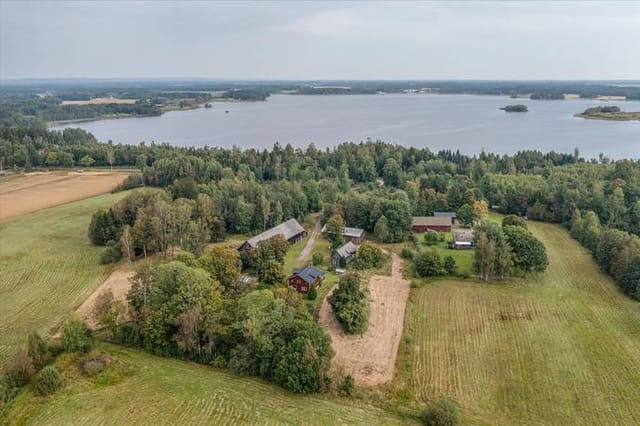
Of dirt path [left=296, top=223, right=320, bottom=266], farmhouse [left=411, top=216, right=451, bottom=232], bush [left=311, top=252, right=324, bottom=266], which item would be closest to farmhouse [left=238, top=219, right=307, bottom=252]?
dirt path [left=296, top=223, right=320, bottom=266]

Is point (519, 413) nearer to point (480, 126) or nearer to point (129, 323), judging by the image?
point (129, 323)

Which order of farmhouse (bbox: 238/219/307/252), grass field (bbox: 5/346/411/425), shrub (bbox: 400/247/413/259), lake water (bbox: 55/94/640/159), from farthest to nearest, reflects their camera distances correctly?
1. lake water (bbox: 55/94/640/159)
2. farmhouse (bbox: 238/219/307/252)
3. shrub (bbox: 400/247/413/259)
4. grass field (bbox: 5/346/411/425)

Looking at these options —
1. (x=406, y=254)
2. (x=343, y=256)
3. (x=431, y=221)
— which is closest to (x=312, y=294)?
(x=343, y=256)

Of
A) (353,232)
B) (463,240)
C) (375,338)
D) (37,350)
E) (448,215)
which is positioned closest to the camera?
(37,350)

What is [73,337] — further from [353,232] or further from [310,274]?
[353,232]

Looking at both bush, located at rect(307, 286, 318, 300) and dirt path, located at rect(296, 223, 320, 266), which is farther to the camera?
dirt path, located at rect(296, 223, 320, 266)

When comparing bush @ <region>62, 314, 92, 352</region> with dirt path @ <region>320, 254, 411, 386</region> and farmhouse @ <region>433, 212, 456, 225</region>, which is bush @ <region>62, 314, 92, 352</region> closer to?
dirt path @ <region>320, 254, 411, 386</region>

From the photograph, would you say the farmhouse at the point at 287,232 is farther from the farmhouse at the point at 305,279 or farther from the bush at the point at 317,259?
the farmhouse at the point at 305,279
